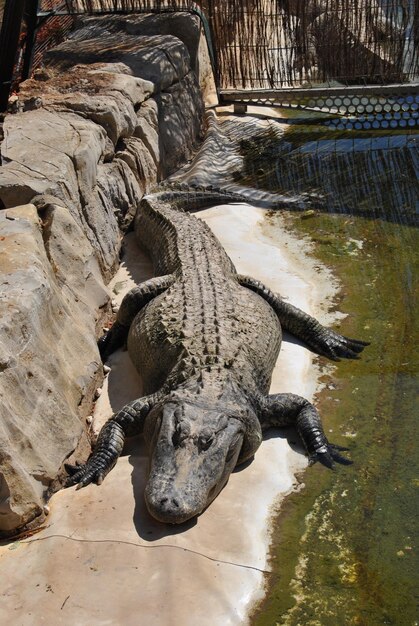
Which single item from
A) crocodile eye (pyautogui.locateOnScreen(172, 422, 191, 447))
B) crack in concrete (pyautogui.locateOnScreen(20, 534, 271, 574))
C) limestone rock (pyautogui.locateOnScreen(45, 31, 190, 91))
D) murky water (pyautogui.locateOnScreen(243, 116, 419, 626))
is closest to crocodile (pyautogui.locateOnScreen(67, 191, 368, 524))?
crocodile eye (pyautogui.locateOnScreen(172, 422, 191, 447))

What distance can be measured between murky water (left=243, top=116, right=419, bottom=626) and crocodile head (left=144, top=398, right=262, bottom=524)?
37 centimetres

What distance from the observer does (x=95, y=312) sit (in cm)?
508

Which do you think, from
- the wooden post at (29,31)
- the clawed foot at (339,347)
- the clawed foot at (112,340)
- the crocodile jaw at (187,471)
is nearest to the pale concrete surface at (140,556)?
the crocodile jaw at (187,471)

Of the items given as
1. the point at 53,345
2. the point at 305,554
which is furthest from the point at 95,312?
the point at 305,554

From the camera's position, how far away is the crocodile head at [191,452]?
3.36m

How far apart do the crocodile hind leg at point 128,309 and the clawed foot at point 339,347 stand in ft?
3.58

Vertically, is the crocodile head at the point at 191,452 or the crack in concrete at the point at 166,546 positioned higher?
the crocodile head at the point at 191,452

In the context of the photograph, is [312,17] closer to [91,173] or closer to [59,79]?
[59,79]

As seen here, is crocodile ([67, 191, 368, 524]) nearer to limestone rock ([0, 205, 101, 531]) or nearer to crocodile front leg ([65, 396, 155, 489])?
crocodile front leg ([65, 396, 155, 489])

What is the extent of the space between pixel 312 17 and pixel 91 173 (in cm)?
433

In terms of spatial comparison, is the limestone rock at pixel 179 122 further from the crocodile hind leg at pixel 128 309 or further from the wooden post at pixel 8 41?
the crocodile hind leg at pixel 128 309

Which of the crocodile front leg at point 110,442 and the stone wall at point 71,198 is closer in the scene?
the stone wall at point 71,198

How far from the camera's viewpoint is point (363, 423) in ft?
13.9

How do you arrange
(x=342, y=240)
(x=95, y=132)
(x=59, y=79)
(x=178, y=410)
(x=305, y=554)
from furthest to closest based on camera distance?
(x=59, y=79)
(x=342, y=240)
(x=95, y=132)
(x=178, y=410)
(x=305, y=554)
